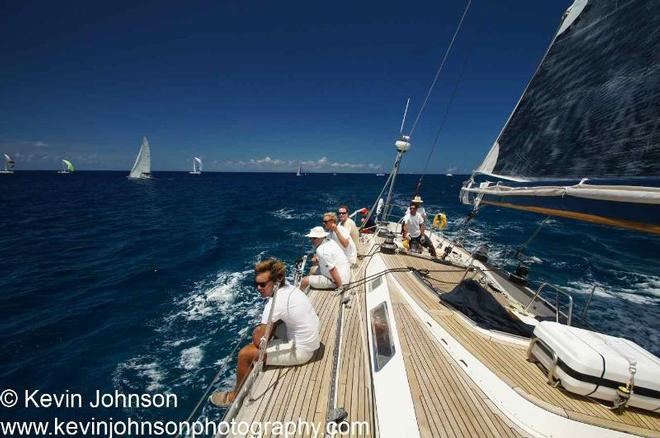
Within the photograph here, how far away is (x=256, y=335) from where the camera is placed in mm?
3379

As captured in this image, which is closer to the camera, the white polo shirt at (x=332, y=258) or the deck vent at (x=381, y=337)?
the deck vent at (x=381, y=337)

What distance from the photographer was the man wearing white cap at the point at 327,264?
5293 millimetres

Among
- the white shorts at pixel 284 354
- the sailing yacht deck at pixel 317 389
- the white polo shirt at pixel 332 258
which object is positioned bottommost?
the sailing yacht deck at pixel 317 389

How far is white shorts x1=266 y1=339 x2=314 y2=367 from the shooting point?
3.50 m

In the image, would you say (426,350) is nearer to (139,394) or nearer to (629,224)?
(629,224)

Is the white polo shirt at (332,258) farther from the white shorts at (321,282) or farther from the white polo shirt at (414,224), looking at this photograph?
the white polo shirt at (414,224)

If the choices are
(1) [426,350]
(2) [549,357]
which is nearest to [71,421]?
(1) [426,350]

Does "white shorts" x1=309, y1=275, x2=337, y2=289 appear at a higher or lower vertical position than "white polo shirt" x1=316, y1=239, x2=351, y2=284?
lower

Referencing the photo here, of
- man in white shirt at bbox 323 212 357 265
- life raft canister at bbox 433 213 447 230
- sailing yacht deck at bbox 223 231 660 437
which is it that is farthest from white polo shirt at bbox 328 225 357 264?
life raft canister at bbox 433 213 447 230

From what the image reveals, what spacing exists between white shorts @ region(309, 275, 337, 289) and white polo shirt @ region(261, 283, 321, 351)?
7.67 feet

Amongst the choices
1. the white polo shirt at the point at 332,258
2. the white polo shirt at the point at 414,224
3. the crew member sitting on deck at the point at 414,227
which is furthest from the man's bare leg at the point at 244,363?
the white polo shirt at the point at 414,224

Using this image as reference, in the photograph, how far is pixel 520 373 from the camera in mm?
2941

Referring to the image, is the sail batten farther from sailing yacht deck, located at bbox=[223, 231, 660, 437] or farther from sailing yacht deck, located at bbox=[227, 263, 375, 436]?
sailing yacht deck, located at bbox=[227, 263, 375, 436]

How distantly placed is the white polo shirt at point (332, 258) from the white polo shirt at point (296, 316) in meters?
1.98
